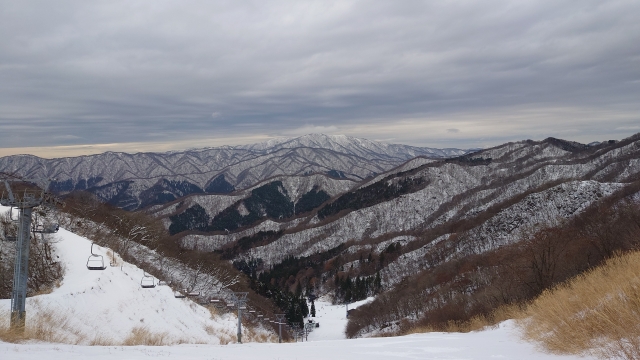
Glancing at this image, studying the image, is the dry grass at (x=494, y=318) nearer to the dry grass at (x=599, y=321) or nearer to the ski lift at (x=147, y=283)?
the dry grass at (x=599, y=321)

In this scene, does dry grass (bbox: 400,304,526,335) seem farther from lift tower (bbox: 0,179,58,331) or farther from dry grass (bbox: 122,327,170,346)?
lift tower (bbox: 0,179,58,331)

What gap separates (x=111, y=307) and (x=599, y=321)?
82.5 feet

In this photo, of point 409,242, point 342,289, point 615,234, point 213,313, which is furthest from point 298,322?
point 409,242

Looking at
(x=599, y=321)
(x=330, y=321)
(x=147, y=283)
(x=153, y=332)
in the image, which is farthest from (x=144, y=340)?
(x=330, y=321)

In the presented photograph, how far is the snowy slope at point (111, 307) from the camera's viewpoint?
20.2 meters

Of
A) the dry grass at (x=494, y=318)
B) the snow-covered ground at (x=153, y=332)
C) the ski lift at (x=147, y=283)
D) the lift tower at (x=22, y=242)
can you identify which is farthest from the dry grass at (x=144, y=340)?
the dry grass at (x=494, y=318)

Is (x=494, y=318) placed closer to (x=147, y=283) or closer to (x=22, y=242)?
(x=22, y=242)

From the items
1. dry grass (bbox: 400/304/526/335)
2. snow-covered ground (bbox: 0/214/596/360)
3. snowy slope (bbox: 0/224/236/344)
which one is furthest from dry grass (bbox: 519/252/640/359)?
snowy slope (bbox: 0/224/236/344)

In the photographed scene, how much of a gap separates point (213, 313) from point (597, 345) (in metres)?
37.1

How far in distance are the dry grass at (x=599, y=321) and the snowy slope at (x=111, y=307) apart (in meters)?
16.5

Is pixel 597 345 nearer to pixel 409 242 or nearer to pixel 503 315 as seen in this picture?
pixel 503 315

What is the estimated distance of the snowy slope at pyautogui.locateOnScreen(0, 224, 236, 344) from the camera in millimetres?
20234

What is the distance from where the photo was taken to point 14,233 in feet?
95.1

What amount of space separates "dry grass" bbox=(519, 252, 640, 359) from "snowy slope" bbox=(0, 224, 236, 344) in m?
16.5
